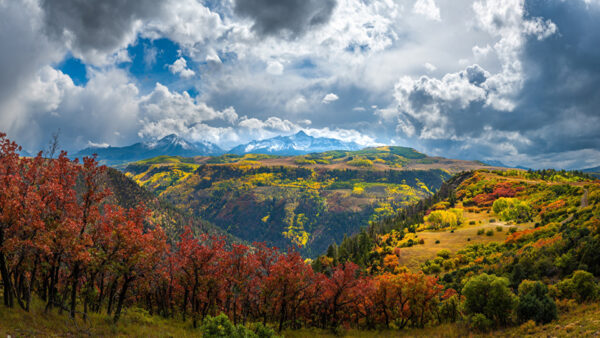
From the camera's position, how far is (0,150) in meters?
23.2

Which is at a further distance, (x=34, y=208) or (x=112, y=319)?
(x=112, y=319)

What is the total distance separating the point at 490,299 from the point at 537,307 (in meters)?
4.37

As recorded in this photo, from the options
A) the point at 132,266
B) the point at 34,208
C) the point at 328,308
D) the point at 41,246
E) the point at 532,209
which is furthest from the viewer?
the point at 532,209

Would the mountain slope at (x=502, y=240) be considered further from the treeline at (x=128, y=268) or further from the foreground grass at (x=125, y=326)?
the treeline at (x=128, y=268)

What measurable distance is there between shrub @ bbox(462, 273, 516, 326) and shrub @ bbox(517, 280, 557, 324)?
126cm

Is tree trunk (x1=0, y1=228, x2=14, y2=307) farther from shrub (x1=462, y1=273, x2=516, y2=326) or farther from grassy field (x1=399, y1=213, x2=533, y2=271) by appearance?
grassy field (x1=399, y1=213, x2=533, y2=271)

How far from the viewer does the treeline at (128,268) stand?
69.2 feet

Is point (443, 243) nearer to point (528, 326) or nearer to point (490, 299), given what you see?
point (490, 299)

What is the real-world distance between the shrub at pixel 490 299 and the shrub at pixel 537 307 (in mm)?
1264

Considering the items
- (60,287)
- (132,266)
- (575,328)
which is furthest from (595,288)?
(60,287)

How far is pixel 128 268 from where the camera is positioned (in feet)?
81.2

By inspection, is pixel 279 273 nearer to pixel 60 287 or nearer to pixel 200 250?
pixel 200 250

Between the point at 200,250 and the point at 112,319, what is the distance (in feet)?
34.6

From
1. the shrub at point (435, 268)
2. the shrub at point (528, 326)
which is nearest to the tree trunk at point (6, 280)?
the shrub at point (528, 326)
